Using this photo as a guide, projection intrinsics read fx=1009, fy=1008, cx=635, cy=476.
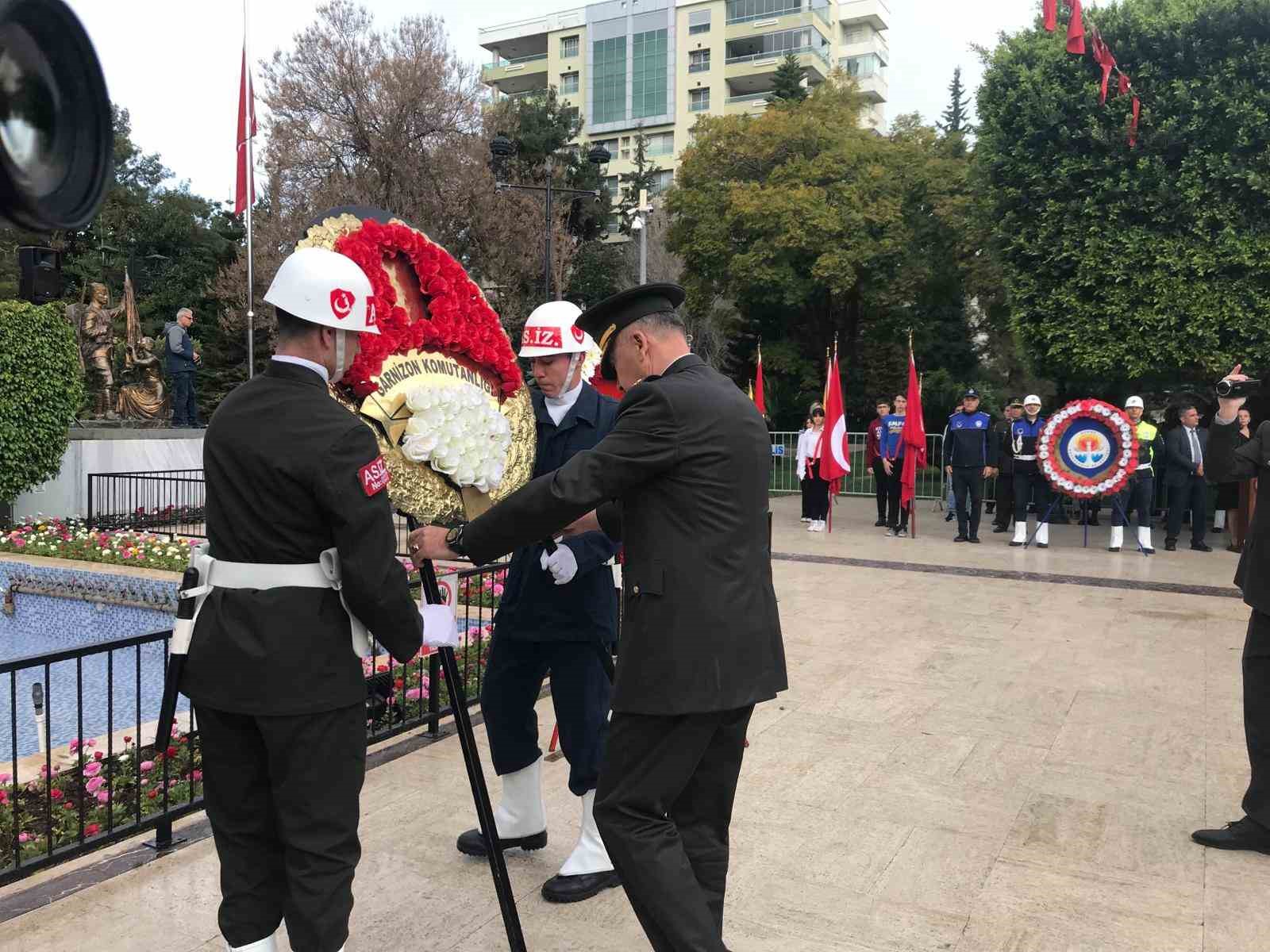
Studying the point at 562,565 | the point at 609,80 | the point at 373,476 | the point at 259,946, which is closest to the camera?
the point at 373,476

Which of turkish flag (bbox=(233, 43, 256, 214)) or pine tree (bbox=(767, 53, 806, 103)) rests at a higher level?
pine tree (bbox=(767, 53, 806, 103))

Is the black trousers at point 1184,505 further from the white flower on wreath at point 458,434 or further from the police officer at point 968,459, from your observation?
the white flower on wreath at point 458,434

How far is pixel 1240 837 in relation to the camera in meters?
4.08

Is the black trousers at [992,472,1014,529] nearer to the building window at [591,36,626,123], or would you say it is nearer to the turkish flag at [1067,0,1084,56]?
the turkish flag at [1067,0,1084,56]

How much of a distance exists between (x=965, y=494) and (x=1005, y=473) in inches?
47.8

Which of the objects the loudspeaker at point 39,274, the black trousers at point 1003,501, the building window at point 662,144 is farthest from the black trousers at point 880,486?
the building window at point 662,144

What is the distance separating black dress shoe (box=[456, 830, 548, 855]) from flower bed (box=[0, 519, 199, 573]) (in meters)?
8.45

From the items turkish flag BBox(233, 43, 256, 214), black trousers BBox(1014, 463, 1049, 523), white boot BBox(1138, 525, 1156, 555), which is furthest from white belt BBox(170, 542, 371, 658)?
turkish flag BBox(233, 43, 256, 214)

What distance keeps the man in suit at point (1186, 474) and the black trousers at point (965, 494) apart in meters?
2.55

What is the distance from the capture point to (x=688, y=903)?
2.62 m

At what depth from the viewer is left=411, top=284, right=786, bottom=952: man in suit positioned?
2654mm

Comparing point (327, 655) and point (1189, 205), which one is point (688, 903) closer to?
point (327, 655)

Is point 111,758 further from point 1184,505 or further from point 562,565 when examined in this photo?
point 1184,505

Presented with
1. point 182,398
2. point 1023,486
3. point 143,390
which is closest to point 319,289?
point 1023,486
